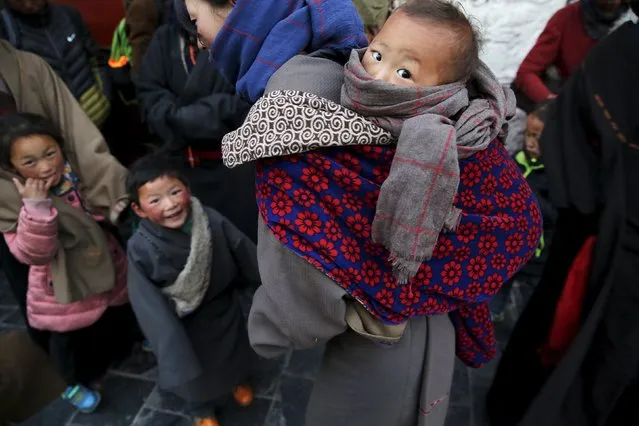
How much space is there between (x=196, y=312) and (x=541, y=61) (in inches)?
107

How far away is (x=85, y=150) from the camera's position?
98.9 inches

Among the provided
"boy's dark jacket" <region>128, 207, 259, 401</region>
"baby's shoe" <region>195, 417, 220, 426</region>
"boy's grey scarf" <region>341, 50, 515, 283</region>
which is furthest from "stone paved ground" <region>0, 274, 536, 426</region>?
"boy's grey scarf" <region>341, 50, 515, 283</region>

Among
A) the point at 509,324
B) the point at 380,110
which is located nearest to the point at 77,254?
the point at 380,110

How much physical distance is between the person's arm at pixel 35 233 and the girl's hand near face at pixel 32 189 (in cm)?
3

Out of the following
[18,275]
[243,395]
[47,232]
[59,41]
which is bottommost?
[243,395]

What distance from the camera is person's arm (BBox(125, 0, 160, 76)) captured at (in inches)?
130

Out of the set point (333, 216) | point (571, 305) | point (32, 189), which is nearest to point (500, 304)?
point (571, 305)

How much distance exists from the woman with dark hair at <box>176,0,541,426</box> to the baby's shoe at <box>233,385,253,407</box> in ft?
4.53

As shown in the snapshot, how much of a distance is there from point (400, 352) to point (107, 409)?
6.62ft

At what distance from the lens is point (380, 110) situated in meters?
1.01

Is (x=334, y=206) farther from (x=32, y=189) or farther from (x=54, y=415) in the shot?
(x=54, y=415)

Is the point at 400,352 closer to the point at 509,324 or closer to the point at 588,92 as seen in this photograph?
the point at 588,92

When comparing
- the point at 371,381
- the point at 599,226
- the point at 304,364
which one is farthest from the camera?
the point at 304,364

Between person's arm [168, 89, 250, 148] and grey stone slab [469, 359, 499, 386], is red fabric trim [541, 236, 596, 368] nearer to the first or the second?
grey stone slab [469, 359, 499, 386]
